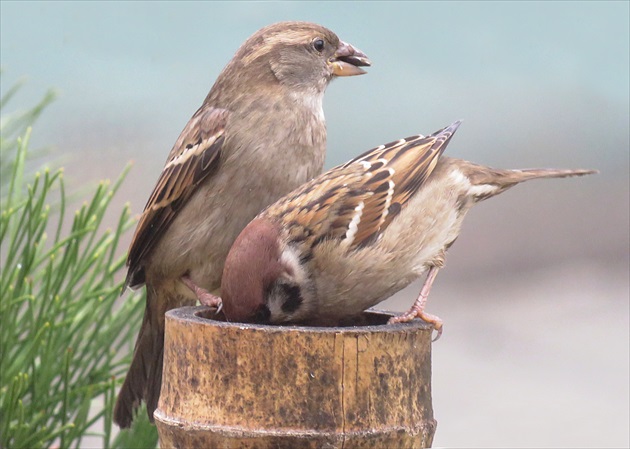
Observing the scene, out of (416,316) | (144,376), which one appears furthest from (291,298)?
(144,376)

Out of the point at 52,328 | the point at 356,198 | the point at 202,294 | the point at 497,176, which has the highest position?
the point at 497,176

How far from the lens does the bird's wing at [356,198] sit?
2.02 meters

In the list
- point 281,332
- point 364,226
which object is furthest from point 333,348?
point 364,226

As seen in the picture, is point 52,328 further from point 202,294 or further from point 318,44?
point 318,44

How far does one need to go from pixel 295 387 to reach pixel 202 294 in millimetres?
982

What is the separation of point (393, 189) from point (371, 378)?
0.69m

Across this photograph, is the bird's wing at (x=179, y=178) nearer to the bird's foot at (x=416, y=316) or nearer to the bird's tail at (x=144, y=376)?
the bird's tail at (x=144, y=376)

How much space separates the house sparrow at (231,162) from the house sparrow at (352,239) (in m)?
0.27

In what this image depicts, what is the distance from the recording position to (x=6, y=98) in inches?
97.0

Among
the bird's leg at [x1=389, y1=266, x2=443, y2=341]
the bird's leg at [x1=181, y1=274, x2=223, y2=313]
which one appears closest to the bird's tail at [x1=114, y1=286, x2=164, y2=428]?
the bird's leg at [x1=181, y1=274, x2=223, y2=313]

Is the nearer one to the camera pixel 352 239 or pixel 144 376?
pixel 352 239

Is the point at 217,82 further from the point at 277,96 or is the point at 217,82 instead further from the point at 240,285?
the point at 240,285

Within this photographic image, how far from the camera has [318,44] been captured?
103 inches

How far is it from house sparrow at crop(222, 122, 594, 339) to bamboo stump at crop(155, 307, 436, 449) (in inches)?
9.9
